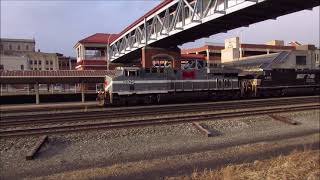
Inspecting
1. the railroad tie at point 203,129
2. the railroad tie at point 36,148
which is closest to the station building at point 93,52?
the railroad tie at point 203,129

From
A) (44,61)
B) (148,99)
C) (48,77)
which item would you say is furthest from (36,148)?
(44,61)

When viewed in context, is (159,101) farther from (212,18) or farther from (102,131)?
(102,131)

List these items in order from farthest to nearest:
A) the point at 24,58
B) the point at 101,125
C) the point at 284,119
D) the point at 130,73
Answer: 1. the point at 24,58
2. the point at 130,73
3. the point at 284,119
4. the point at 101,125

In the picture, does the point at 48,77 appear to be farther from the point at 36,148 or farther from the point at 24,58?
the point at 24,58

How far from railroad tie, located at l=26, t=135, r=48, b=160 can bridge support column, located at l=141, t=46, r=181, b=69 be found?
95.8ft

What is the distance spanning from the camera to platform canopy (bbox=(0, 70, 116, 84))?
36.8 m

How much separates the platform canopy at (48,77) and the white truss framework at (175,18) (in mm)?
7681

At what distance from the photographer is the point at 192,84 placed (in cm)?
2983

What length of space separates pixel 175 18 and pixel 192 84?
817 cm

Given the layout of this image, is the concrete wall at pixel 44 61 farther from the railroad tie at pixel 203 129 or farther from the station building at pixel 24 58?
the railroad tie at pixel 203 129

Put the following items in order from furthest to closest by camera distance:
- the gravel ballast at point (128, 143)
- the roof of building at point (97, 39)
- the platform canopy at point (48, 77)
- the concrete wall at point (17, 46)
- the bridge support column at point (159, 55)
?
the concrete wall at point (17, 46) < the roof of building at point (97, 39) < the bridge support column at point (159, 55) < the platform canopy at point (48, 77) < the gravel ballast at point (128, 143)

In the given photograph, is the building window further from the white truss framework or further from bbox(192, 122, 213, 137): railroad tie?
bbox(192, 122, 213, 137): railroad tie

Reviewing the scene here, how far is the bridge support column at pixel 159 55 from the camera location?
143 feet

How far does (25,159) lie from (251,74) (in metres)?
25.5
